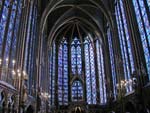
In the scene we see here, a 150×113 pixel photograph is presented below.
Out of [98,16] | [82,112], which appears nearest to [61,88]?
[82,112]

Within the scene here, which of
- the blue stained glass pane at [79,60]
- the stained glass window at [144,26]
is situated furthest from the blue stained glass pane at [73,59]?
the stained glass window at [144,26]

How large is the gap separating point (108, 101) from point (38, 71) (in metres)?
11.3

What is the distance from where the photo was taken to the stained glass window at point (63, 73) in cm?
3444

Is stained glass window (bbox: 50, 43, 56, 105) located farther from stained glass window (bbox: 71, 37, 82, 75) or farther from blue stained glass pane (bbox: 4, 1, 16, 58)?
blue stained glass pane (bbox: 4, 1, 16, 58)

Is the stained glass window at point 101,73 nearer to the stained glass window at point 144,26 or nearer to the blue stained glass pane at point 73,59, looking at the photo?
the blue stained glass pane at point 73,59

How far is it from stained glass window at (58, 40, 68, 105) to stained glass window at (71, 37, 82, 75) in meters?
1.33

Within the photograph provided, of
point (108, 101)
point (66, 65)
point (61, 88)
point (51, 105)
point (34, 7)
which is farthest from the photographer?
point (66, 65)

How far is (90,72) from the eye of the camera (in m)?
36.4

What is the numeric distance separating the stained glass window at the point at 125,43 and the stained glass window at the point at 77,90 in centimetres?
1357

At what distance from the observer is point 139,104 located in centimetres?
1725

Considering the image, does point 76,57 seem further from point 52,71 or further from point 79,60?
point 52,71

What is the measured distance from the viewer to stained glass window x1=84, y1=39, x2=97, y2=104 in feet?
113

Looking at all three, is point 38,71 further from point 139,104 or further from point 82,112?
point 139,104

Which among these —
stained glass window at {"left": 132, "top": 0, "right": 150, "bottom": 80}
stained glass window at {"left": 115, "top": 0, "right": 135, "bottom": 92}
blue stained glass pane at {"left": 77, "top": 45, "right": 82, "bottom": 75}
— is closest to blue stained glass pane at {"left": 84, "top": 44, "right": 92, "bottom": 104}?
blue stained glass pane at {"left": 77, "top": 45, "right": 82, "bottom": 75}
